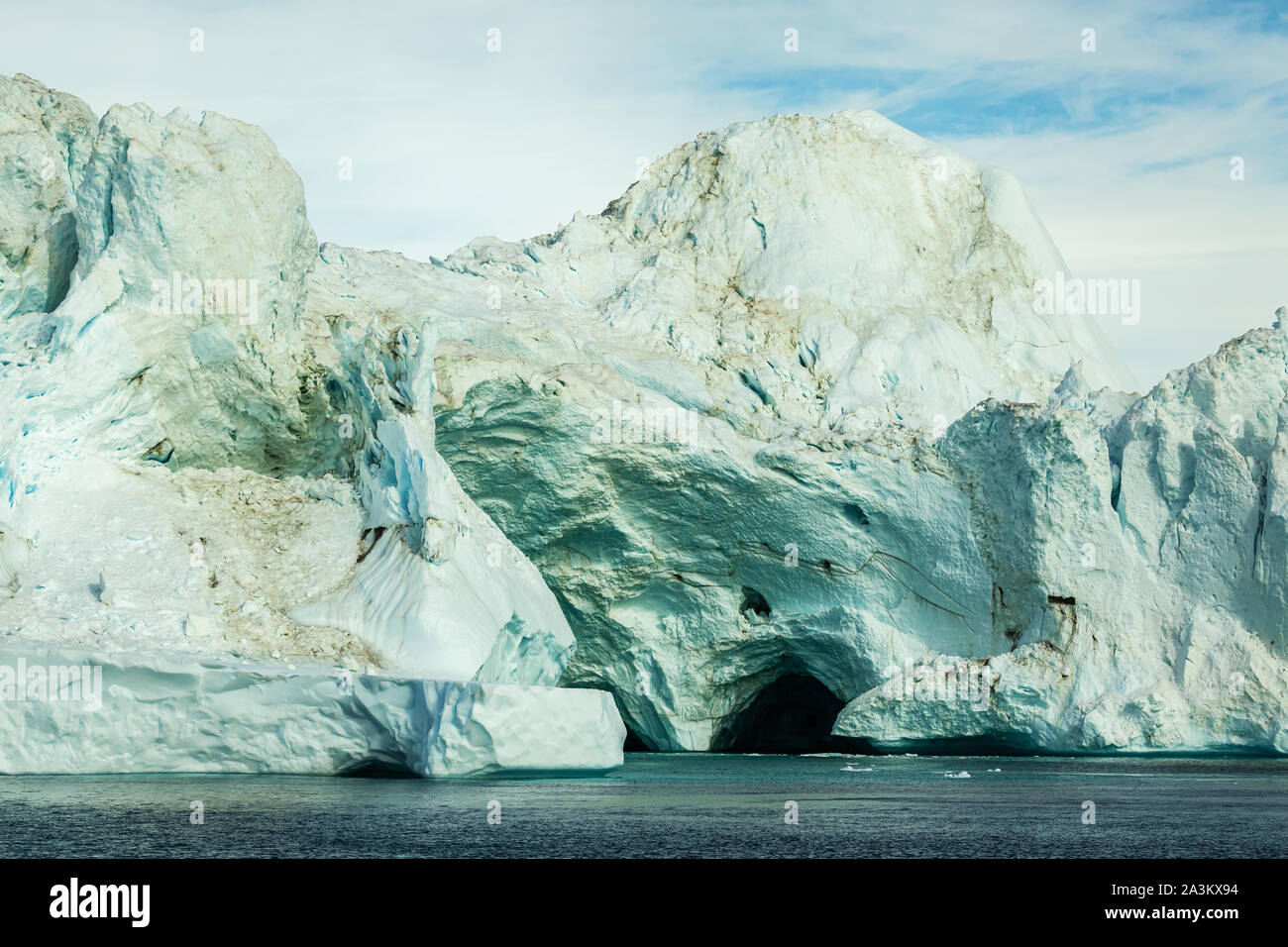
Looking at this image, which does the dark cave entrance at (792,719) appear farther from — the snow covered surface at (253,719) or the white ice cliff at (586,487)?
the snow covered surface at (253,719)

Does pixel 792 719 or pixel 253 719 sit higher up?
pixel 253 719

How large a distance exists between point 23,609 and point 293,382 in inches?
232

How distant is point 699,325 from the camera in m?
28.0

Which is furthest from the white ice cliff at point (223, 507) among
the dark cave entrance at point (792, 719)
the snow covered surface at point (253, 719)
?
the dark cave entrance at point (792, 719)

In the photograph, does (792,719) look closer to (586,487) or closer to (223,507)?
(586,487)

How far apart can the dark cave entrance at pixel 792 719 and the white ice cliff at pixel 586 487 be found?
101mm

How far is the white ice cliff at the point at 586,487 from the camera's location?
17.2 metres

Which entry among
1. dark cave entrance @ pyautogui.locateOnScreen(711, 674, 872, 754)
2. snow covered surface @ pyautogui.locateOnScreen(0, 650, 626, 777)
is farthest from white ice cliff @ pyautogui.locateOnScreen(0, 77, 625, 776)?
dark cave entrance @ pyautogui.locateOnScreen(711, 674, 872, 754)

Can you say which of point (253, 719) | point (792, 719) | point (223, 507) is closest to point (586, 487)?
point (223, 507)

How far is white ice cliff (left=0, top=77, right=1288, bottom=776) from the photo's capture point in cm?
1717

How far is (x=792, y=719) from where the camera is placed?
30.8 m

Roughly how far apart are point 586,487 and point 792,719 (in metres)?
9.29

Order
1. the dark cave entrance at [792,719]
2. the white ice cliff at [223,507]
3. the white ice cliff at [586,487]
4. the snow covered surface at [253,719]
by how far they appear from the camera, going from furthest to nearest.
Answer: the dark cave entrance at [792,719], the white ice cliff at [586,487], the white ice cliff at [223,507], the snow covered surface at [253,719]

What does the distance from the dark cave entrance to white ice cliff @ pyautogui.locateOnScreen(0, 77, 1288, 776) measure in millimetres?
101
